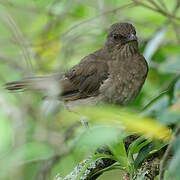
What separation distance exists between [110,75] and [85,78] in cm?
23

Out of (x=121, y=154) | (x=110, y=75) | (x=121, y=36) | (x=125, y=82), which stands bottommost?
(x=121, y=154)

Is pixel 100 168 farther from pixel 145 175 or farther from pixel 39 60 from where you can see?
pixel 39 60

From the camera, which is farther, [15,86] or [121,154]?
[15,86]

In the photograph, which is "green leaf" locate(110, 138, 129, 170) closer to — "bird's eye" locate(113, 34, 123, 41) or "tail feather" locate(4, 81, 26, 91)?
"tail feather" locate(4, 81, 26, 91)

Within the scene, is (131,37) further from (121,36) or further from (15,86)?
(15,86)

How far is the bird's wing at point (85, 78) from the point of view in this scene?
4.33 meters

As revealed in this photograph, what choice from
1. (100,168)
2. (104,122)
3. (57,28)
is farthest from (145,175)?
(57,28)

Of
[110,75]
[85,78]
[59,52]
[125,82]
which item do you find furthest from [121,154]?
[59,52]

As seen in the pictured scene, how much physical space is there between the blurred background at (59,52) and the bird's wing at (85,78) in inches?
6.2

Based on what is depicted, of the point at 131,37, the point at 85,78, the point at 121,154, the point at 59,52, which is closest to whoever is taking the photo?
the point at 121,154

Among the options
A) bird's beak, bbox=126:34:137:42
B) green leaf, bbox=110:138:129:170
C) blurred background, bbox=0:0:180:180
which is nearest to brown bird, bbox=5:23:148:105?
bird's beak, bbox=126:34:137:42

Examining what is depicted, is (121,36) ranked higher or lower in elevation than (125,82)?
higher

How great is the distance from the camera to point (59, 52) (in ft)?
16.8

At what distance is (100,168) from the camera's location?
2.40 metres
